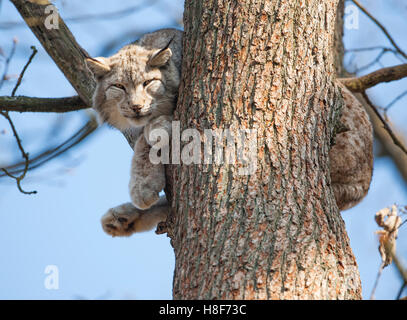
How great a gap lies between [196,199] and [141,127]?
1464 mm

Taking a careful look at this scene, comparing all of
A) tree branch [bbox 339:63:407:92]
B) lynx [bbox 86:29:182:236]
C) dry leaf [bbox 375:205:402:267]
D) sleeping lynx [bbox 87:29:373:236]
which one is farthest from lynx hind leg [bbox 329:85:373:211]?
lynx [bbox 86:29:182:236]

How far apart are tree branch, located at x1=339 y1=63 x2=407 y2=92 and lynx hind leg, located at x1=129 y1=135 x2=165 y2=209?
6.62ft

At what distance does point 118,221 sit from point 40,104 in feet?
3.62

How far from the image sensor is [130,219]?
399cm

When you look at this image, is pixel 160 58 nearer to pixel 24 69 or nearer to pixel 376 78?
pixel 24 69

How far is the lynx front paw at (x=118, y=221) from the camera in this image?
3.96 m

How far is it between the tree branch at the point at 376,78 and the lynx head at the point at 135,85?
170cm

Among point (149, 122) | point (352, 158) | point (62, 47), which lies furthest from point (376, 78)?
point (62, 47)

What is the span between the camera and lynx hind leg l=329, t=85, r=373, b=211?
13.2ft

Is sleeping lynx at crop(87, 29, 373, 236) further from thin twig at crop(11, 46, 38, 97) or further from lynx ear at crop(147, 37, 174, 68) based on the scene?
thin twig at crop(11, 46, 38, 97)

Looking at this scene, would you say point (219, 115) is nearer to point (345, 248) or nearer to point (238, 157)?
point (238, 157)

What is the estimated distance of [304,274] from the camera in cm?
247

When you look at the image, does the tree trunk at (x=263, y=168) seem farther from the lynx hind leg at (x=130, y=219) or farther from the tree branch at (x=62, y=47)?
the tree branch at (x=62, y=47)
